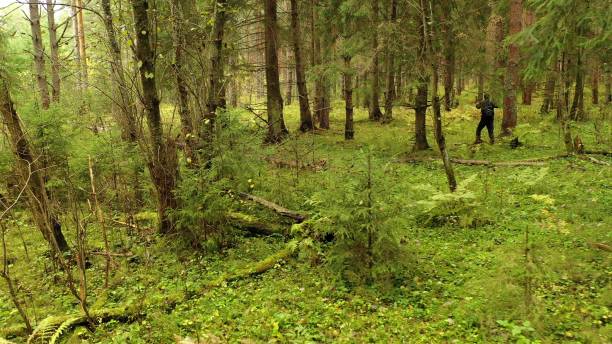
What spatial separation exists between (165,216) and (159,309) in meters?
2.48

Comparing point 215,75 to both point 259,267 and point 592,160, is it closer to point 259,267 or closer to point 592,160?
point 259,267

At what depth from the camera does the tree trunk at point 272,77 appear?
15.3m

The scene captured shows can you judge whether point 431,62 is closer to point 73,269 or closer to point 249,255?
point 249,255

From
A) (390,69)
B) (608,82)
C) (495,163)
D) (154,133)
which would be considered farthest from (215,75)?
(608,82)

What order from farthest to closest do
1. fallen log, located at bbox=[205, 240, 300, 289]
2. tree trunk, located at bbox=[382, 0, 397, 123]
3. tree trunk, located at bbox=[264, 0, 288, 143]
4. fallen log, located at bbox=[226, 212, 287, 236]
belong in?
tree trunk, located at bbox=[264, 0, 288, 143]
tree trunk, located at bbox=[382, 0, 397, 123]
fallen log, located at bbox=[226, 212, 287, 236]
fallen log, located at bbox=[205, 240, 300, 289]

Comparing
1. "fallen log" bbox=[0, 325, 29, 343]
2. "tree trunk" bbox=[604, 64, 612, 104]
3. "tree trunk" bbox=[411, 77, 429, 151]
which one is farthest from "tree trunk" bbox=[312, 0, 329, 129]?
"fallen log" bbox=[0, 325, 29, 343]

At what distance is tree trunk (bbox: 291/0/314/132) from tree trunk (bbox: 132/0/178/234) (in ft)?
31.5

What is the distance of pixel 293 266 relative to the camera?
262 inches

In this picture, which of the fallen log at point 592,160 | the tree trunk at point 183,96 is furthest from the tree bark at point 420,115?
the tree trunk at point 183,96

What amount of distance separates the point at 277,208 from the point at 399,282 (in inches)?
122

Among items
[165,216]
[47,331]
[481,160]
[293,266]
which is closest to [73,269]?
[165,216]

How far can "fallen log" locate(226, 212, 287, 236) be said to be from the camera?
25.8ft

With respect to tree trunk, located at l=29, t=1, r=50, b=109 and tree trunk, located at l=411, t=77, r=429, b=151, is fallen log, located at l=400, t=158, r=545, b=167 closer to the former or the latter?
tree trunk, located at l=411, t=77, r=429, b=151

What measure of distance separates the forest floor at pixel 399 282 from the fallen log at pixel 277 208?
201mm
